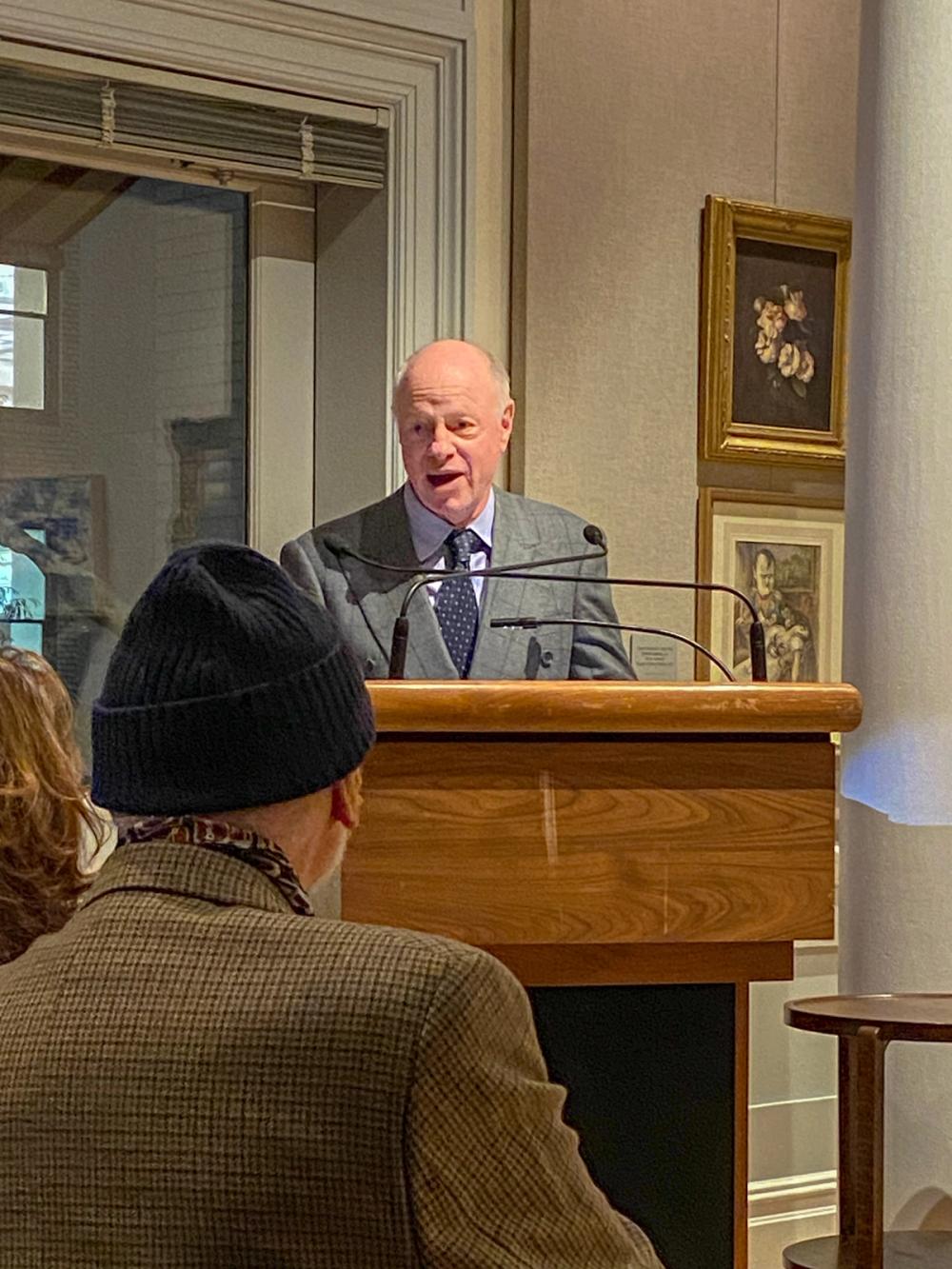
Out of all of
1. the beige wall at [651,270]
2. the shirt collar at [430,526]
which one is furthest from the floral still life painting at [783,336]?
the shirt collar at [430,526]

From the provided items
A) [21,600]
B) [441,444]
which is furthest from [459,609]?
[21,600]

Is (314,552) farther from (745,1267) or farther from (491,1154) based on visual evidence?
(491,1154)

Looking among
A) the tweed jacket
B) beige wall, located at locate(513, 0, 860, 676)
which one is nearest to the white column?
beige wall, located at locate(513, 0, 860, 676)

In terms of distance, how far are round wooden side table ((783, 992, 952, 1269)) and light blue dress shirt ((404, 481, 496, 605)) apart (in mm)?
1177

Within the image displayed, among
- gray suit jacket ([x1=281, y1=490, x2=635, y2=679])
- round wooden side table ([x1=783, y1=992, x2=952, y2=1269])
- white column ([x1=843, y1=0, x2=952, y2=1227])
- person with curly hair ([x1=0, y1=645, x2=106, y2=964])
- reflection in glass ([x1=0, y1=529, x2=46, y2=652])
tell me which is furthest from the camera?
reflection in glass ([x1=0, y1=529, x2=46, y2=652])

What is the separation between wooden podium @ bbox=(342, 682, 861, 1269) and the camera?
188 cm

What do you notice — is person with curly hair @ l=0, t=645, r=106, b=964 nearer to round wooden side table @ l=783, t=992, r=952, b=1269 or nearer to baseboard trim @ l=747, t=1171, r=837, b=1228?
round wooden side table @ l=783, t=992, r=952, b=1269

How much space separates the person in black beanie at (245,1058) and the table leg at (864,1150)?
1.45 meters

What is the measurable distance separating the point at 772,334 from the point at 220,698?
364cm

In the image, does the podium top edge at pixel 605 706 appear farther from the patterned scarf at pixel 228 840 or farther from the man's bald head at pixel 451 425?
the man's bald head at pixel 451 425

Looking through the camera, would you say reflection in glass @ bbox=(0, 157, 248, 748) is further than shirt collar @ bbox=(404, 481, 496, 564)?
Yes

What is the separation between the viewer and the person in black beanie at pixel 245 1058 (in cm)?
105

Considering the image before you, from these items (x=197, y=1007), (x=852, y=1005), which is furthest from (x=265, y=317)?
(x=197, y=1007)

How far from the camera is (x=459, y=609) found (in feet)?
11.4
